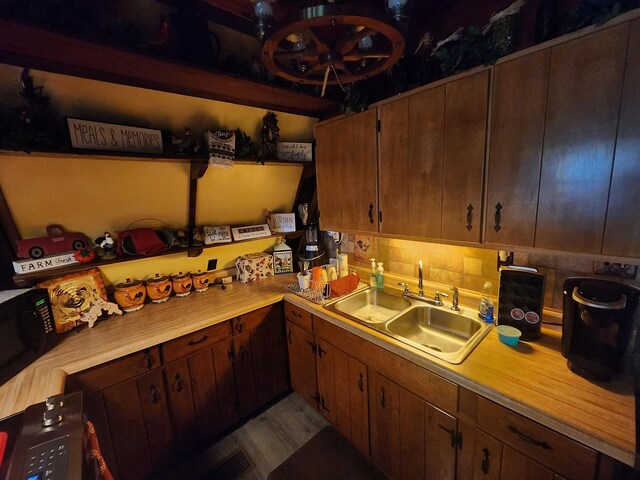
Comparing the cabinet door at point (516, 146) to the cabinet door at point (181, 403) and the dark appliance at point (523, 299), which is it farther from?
the cabinet door at point (181, 403)

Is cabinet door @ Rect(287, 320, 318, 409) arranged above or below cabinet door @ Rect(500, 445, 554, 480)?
below

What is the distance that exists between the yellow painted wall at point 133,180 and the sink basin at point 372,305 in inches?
44.3

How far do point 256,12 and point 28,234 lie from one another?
1.69 meters

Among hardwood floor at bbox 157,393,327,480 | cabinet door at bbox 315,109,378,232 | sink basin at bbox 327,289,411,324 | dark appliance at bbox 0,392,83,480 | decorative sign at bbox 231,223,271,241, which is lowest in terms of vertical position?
hardwood floor at bbox 157,393,327,480

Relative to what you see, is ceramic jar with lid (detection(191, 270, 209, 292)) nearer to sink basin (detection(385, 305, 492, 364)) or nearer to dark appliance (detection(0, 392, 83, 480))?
dark appliance (detection(0, 392, 83, 480))

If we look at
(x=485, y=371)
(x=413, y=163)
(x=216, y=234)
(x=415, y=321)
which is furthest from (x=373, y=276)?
(x=216, y=234)

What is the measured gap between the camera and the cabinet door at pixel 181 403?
1.59 meters

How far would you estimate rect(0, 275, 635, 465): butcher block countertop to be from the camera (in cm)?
83

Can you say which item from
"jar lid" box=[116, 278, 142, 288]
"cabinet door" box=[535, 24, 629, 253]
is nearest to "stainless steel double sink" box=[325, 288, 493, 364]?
"cabinet door" box=[535, 24, 629, 253]

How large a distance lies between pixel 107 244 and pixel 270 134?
132 centimetres

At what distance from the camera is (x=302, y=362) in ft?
6.50

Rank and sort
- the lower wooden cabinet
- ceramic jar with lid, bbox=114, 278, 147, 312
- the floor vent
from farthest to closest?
ceramic jar with lid, bbox=114, 278, 147, 312 < the floor vent < the lower wooden cabinet

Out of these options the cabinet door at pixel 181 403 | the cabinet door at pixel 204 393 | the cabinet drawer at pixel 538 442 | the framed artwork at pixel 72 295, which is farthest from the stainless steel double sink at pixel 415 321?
the framed artwork at pixel 72 295

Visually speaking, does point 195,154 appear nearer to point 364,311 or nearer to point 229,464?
point 364,311
